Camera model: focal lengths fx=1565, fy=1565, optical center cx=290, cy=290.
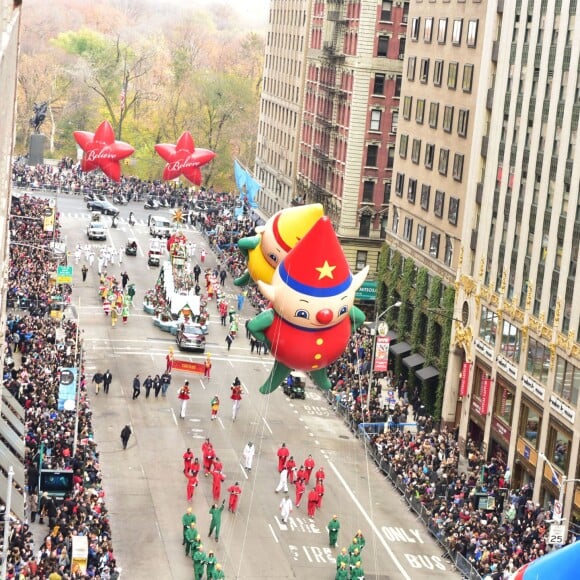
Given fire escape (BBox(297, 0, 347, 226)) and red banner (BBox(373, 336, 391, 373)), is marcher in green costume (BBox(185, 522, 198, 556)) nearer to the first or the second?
red banner (BBox(373, 336, 391, 373))

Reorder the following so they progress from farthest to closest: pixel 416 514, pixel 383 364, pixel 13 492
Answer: pixel 383 364, pixel 416 514, pixel 13 492

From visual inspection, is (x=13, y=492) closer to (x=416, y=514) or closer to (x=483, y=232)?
(x=416, y=514)

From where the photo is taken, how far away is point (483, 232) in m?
79.8

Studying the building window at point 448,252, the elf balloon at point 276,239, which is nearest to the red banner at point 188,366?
the building window at point 448,252

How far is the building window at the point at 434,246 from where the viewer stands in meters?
89.1

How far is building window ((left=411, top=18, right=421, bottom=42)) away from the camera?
97019 millimetres

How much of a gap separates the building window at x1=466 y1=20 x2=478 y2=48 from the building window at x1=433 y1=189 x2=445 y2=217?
8.66 meters

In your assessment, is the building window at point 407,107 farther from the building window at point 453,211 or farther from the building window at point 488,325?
the building window at point 488,325

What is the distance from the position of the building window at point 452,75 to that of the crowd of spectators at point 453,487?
1718cm

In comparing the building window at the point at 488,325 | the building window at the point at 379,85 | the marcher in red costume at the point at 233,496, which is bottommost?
the marcher in red costume at the point at 233,496

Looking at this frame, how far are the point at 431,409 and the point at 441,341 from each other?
3.74m

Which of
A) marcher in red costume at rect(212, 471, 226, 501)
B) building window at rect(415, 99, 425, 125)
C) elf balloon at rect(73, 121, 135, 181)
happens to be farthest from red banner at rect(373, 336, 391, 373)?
building window at rect(415, 99, 425, 125)

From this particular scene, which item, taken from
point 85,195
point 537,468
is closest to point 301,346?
point 537,468

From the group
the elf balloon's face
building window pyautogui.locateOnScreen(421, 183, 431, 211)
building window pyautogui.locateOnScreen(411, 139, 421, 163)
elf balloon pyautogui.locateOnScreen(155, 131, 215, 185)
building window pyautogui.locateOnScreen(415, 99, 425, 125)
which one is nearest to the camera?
the elf balloon's face
